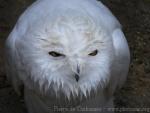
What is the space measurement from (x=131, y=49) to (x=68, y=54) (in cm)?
224

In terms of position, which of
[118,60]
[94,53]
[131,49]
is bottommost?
[131,49]

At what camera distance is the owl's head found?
309 cm

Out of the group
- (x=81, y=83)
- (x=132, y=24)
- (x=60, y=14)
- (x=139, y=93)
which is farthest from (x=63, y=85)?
(x=132, y=24)

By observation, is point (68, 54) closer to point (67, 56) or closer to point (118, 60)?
point (67, 56)

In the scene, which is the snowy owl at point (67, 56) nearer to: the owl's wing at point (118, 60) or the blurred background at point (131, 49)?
the owl's wing at point (118, 60)

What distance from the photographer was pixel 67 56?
3.07 metres

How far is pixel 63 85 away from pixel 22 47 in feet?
1.55

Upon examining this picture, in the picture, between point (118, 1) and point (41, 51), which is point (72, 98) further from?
point (118, 1)

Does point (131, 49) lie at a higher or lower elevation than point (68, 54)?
lower

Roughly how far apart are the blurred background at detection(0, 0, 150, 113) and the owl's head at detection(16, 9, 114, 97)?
1.31 m

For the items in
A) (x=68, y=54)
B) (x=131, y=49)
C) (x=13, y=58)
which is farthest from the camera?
(x=131, y=49)

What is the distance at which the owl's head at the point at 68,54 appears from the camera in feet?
10.2

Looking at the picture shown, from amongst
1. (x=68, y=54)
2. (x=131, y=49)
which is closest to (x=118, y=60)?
(x=68, y=54)

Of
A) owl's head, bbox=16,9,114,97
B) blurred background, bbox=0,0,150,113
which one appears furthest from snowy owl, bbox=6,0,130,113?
blurred background, bbox=0,0,150,113
